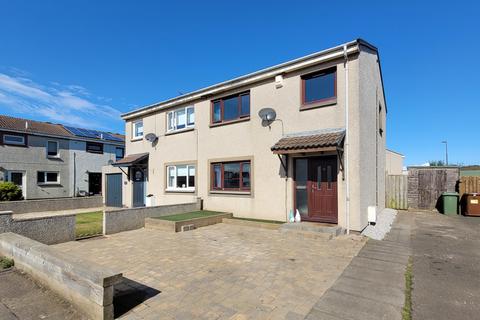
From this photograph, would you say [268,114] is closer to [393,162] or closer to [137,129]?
[137,129]

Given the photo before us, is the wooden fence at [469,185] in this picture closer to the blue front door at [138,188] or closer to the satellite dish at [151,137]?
the satellite dish at [151,137]

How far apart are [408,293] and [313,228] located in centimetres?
414

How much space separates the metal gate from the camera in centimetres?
1839

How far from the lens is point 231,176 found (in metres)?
12.5

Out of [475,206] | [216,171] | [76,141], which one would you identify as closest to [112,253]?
[216,171]

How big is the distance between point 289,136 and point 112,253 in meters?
7.03

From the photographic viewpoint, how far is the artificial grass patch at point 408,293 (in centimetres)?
380

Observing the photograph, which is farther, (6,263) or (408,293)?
(6,263)

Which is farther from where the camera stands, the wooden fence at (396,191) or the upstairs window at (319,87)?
the wooden fence at (396,191)

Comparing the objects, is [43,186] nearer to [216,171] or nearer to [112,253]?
[216,171]

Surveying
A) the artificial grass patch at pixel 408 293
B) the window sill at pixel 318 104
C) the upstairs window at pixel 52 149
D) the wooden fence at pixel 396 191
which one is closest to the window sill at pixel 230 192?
the window sill at pixel 318 104

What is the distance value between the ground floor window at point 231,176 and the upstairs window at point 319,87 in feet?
12.3

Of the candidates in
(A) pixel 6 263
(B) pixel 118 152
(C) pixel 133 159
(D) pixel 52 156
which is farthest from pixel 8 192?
(A) pixel 6 263

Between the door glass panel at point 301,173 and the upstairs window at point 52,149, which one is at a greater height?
the upstairs window at point 52,149
